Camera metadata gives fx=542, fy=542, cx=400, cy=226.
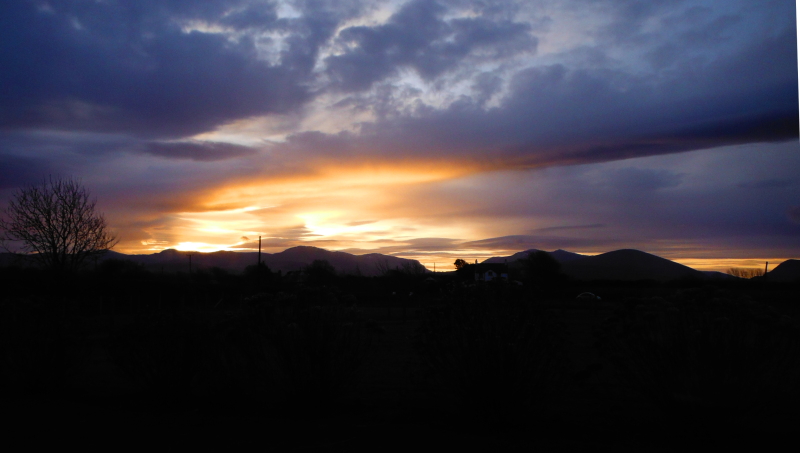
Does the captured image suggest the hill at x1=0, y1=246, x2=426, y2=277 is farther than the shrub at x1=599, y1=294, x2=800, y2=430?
Yes

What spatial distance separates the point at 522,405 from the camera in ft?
17.5

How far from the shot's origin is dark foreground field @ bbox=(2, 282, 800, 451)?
15.6 ft

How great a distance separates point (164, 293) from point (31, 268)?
29.2 feet

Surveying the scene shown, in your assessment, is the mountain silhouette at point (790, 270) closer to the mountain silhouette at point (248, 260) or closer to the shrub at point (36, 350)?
the shrub at point (36, 350)

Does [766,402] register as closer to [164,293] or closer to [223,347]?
[223,347]

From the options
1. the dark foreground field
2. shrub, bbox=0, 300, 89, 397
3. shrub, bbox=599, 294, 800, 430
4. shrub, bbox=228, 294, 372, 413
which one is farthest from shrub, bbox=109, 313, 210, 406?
shrub, bbox=599, 294, 800, 430

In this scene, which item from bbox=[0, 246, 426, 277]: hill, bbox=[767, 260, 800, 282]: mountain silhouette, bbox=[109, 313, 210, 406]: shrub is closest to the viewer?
bbox=[109, 313, 210, 406]: shrub

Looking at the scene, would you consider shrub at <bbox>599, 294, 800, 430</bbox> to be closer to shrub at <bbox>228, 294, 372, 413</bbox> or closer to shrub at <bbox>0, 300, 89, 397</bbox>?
shrub at <bbox>228, 294, 372, 413</bbox>

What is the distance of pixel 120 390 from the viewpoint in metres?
7.68

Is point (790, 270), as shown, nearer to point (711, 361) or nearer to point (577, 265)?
point (711, 361)

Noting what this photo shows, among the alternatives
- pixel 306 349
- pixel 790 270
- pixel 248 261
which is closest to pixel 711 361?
pixel 306 349

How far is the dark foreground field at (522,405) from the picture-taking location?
4.77 metres

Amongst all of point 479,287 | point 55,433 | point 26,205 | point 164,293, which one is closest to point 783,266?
point 479,287

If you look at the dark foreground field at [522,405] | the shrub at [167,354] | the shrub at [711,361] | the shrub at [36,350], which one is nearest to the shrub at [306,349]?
the dark foreground field at [522,405]
